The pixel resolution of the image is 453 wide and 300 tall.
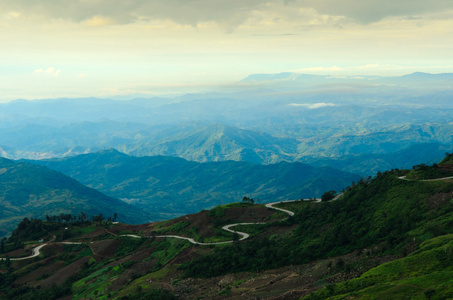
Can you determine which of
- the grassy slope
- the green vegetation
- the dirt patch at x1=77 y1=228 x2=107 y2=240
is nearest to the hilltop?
the grassy slope

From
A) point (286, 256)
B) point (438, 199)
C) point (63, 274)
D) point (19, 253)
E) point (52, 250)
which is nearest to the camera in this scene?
point (438, 199)

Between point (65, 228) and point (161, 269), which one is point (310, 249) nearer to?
point (161, 269)

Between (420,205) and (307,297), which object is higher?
(420,205)

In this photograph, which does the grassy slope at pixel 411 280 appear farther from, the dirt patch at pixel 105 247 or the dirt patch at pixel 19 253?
the dirt patch at pixel 19 253

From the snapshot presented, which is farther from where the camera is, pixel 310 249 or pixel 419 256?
pixel 310 249

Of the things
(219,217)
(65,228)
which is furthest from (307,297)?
(65,228)

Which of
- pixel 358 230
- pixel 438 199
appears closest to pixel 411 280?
pixel 358 230

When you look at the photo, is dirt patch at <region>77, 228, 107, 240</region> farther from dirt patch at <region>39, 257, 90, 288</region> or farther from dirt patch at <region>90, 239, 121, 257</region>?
dirt patch at <region>39, 257, 90, 288</region>

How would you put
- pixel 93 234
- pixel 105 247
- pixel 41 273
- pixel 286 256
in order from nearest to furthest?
pixel 286 256 < pixel 41 273 < pixel 105 247 < pixel 93 234

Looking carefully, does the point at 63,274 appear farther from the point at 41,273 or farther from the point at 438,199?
the point at 438,199
